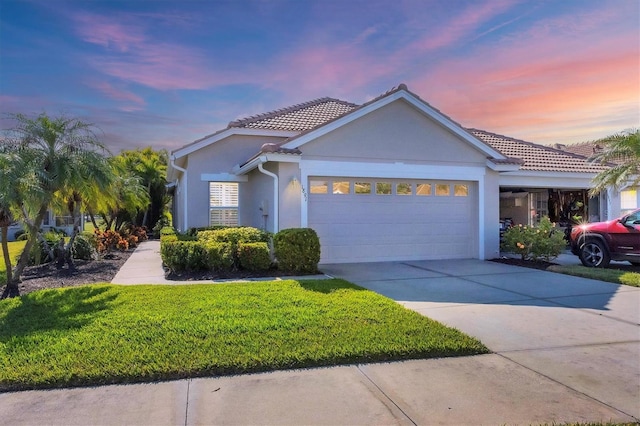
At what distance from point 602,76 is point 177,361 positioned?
42.1ft

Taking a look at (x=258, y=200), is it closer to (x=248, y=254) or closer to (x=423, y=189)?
(x=248, y=254)

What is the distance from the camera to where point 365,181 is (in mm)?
12305

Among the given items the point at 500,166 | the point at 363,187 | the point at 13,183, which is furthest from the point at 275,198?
the point at 500,166

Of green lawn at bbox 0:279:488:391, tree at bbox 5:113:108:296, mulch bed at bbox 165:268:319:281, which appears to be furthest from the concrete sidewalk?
tree at bbox 5:113:108:296

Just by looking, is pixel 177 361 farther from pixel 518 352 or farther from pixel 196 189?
pixel 196 189

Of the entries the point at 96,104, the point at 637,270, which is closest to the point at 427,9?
the point at 637,270

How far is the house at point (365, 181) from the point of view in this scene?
11609 mm

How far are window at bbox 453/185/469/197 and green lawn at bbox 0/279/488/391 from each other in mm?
6670

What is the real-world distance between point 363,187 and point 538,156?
360 inches

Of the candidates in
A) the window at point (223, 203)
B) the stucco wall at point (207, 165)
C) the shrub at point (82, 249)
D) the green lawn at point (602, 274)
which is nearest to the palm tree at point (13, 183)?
the shrub at point (82, 249)

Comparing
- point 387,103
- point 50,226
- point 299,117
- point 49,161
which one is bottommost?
point 50,226

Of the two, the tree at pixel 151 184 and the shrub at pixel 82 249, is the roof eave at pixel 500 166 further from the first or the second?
the tree at pixel 151 184

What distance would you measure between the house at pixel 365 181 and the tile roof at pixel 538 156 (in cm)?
133

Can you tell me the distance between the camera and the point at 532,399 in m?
3.81
